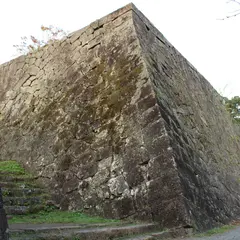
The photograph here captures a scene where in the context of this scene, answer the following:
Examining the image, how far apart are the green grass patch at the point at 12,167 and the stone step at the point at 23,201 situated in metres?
1.06

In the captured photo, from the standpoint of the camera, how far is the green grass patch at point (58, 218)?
4020mm

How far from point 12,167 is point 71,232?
130 inches

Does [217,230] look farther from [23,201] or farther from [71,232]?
[23,201]

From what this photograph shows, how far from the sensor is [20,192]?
4.90 meters

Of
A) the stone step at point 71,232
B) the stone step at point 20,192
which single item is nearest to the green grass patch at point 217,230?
the stone step at point 71,232

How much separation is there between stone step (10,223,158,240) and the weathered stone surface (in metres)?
0.58

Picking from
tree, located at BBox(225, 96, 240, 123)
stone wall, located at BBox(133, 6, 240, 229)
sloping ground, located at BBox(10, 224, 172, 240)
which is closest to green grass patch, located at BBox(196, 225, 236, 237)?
stone wall, located at BBox(133, 6, 240, 229)

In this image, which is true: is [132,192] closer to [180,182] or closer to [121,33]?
[180,182]

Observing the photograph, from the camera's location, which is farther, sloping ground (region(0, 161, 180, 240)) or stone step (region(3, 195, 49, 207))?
stone step (region(3, 195, 49, 207))

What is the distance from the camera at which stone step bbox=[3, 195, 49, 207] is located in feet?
14.6

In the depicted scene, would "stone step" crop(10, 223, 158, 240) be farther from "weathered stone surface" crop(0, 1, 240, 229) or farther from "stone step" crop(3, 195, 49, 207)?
"stone step" crop(3, 195, 49, 207)

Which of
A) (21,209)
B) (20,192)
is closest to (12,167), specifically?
(20,192)

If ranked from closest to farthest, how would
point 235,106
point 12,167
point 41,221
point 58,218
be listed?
point 41,221
point 58,218
point 12,167
point 235,106

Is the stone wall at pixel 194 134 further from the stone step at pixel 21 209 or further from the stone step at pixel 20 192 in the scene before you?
the stone step at pixel 20 192
